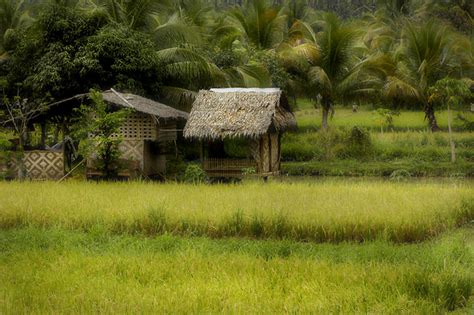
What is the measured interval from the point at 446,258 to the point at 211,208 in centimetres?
364

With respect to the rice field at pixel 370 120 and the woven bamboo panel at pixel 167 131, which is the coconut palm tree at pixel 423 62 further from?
Answer: the woven bamboo panel at pixel 167 131

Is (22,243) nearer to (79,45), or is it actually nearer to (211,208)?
(211,208)

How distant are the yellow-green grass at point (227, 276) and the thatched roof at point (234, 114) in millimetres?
6658

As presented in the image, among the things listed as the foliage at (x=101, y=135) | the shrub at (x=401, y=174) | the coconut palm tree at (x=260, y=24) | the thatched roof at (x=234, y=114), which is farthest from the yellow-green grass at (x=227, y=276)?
the coconut palm tree at (x=260, y=24)

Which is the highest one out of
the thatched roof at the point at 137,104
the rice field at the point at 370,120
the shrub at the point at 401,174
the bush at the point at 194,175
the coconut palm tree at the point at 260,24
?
the coconut palm tree at the point at 260,24

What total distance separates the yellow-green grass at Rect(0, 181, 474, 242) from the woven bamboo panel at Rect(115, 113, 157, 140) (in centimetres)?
364

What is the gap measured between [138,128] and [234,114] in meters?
2.14

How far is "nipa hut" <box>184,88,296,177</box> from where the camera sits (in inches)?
583

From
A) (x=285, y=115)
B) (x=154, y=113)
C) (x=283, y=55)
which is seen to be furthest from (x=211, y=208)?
(x=283, y=55)

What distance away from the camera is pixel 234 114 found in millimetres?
15070

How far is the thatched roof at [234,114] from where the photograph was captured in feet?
48.4

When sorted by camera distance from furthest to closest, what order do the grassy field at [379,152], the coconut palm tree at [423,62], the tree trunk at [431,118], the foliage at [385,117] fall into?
the foliage at [385,117]
the tree trunk at [431,118]
the coconut palm tree at [423,62]
the grassy field at [379,152]

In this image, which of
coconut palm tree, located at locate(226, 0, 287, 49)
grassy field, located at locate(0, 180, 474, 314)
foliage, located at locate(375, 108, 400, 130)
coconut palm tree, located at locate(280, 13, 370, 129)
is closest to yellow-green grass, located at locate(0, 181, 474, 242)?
grassy field, located at locate(0, 180, 474, 314)

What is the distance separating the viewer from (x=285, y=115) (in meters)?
16.6
